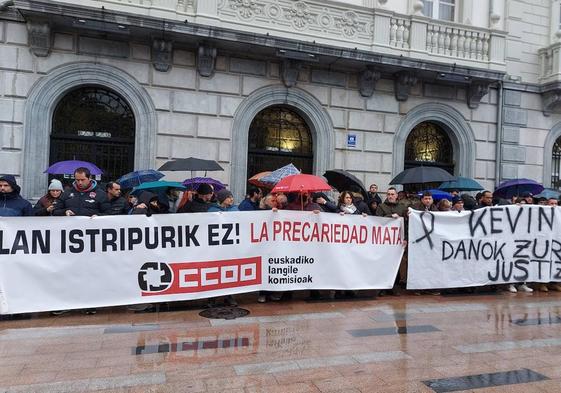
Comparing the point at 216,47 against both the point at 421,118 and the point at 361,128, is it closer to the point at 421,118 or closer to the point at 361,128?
the point at 361,128

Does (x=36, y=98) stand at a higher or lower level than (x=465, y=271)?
higher

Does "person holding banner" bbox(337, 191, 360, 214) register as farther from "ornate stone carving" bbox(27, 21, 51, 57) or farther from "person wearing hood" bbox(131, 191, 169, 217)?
"ornate stone carving" bbox(27, 21, 51, 57)

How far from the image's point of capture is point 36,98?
986cm

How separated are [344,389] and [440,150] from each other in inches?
428

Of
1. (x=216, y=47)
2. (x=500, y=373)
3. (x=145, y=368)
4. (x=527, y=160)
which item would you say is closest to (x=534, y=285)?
(x=500, y=373)

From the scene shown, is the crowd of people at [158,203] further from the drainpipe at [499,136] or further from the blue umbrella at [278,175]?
the drainpipe at [499,136]

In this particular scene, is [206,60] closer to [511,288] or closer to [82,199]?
[82,199]

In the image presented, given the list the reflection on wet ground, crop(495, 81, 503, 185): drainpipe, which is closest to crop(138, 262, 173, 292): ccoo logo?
the reflection on wet ground

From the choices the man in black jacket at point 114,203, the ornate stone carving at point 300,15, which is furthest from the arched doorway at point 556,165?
the man in black jacket at point 114,203

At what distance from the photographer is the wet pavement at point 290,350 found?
4.06m

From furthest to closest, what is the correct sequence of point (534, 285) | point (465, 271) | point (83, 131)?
point (83, 131) → point (534, 285) → point (465, 271)

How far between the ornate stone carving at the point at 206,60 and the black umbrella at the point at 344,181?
3973mm

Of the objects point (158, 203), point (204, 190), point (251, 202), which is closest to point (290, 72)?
point (251, 202)

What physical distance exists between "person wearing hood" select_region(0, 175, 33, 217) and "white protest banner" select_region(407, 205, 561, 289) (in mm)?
5907
